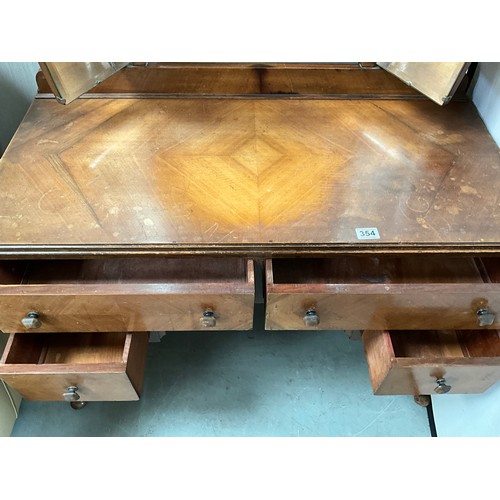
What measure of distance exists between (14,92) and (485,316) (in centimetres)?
113

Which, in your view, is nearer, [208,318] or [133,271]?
[208,318]

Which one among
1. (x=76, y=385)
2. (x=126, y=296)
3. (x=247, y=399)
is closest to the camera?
(x=126, y=296)

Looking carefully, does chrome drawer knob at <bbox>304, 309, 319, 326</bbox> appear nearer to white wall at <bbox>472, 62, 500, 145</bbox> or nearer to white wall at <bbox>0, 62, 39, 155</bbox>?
white wall at <bbox>472, 62, 500, 145</bbox>

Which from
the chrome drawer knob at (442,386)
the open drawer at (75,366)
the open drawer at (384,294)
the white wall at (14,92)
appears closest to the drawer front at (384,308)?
the open drawer at (384,294)

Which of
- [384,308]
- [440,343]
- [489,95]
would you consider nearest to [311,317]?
[384,308]

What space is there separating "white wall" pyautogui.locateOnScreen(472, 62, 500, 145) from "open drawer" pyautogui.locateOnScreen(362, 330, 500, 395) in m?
0.41

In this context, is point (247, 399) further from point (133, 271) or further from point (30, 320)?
point (30, 320)

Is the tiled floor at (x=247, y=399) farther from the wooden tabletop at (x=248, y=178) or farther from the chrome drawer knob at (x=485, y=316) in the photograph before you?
the wooden tabletop at (x=248, y=178)

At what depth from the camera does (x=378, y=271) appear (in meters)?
0.89

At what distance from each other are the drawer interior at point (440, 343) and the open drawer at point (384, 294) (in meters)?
0.10

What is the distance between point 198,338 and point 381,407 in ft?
1.75

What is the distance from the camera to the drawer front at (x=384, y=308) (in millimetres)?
737

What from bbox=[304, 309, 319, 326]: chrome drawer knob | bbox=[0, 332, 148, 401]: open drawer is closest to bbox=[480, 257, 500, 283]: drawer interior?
bbox=[304, 309, 319, 326]: chrome drawer knob
